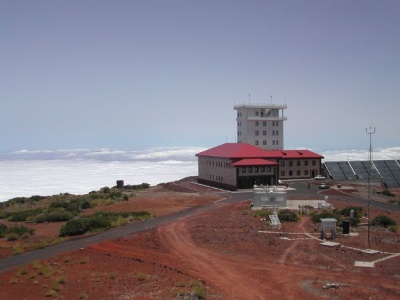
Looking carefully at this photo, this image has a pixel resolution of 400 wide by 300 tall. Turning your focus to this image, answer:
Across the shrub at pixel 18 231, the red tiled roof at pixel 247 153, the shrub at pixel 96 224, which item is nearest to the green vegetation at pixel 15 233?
the shrub at pixel 18 231

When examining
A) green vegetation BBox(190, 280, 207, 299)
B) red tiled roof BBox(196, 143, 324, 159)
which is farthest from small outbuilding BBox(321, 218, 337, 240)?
red tiled roof BBox(196, 143, 324, 159)

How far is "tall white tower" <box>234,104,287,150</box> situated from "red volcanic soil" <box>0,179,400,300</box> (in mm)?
34041

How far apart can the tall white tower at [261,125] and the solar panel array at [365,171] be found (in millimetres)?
7586

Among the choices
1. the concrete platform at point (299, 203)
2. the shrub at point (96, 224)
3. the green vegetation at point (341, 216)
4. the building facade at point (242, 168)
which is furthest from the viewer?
the building facade at point (242, 168)

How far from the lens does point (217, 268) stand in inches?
688

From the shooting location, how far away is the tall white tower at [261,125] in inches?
2313

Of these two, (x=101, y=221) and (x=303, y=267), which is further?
(x=101, y=221)

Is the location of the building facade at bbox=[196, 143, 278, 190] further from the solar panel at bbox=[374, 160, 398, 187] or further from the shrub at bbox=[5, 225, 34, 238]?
the shrub at bbox=[5, 225, 34, 238]

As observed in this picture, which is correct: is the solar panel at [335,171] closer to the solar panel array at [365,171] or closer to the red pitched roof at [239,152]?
the solar panel array at [365,171]

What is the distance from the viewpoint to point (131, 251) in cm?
2053

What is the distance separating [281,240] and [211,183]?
30.7 metres

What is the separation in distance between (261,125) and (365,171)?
46.5 feet

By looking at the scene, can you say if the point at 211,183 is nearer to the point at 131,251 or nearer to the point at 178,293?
the point at 131,251

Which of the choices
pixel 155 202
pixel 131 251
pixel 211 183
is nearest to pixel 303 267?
pixel 131 251
